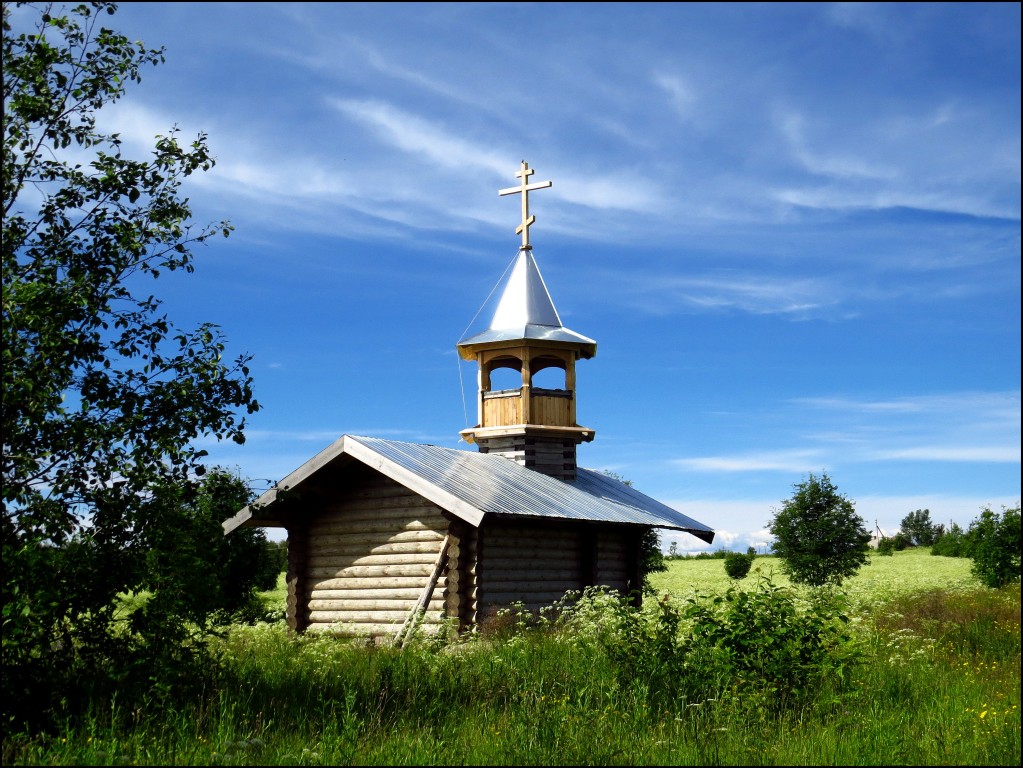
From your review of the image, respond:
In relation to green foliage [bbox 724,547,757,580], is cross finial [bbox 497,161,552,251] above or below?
above

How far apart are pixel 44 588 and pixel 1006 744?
27.3 ft

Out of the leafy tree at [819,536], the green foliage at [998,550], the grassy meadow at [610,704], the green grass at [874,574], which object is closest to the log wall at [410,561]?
the grassy meadow at [610,704]

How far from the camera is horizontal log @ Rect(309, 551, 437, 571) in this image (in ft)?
62.6

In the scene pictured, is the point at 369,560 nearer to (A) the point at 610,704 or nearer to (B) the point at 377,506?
(B) the point at 377,506

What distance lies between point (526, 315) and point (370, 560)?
745 cm

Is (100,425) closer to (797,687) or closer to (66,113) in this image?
(66,113)

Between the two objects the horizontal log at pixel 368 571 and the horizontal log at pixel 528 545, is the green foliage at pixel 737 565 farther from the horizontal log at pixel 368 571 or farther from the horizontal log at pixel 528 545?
the horizontal log at pixel 368 571

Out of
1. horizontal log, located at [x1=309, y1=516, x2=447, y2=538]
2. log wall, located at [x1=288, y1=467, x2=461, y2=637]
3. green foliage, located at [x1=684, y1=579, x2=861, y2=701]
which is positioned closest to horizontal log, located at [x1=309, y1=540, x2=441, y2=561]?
log wall, located at [x1=288, y1=467, x2=461, y2=637]

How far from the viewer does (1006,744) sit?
8281 mm

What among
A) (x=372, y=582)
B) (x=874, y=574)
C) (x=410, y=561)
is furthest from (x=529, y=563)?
(x=874, y=574)

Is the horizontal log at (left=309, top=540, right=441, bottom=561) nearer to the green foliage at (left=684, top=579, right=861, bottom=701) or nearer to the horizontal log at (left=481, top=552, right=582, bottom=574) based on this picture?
the horizontal log at (left=481, top=552, right=582, bottom=574)

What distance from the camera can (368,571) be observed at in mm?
19828

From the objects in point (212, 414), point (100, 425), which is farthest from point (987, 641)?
point (100, 425)

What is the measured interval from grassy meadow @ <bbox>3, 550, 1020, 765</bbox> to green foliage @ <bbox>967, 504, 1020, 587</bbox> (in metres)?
26.2
